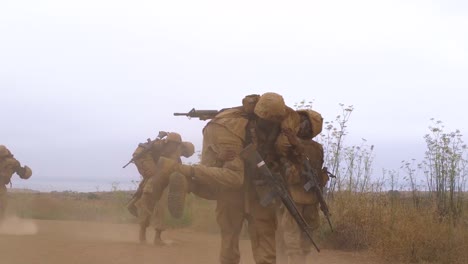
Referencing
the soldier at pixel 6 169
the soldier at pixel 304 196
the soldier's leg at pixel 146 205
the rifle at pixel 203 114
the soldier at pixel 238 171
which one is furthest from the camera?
the soldier at pixel 6 169

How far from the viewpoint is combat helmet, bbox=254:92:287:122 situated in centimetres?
673

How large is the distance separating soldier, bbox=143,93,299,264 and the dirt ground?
328 cm

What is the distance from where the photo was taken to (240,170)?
6.57 m

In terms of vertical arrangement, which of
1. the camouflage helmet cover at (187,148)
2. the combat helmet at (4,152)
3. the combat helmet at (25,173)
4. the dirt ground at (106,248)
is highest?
the camouflage helmet cover at (187,148)

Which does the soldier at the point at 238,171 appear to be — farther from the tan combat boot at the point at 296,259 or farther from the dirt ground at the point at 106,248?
the dirt ground at the point at 106,248

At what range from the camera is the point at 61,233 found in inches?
547

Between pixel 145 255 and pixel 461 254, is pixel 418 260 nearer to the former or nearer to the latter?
pixel 461 254

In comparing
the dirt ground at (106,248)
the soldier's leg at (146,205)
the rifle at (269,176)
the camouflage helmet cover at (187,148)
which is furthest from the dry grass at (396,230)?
the rifle at (269,176)

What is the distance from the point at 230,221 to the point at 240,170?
0.79 m

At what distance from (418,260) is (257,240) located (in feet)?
15.9

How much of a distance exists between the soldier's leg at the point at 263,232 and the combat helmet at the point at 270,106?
871 millimetres

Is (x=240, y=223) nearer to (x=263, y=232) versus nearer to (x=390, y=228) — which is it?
(x=263, y=232)

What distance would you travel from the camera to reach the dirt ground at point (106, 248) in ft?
33.3

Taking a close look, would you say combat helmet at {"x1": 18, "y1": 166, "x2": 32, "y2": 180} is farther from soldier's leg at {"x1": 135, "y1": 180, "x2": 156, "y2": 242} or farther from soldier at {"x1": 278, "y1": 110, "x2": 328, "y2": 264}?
soldier at {"x1": 278, "y1": 110, "x2": 328, "y2": 264}
